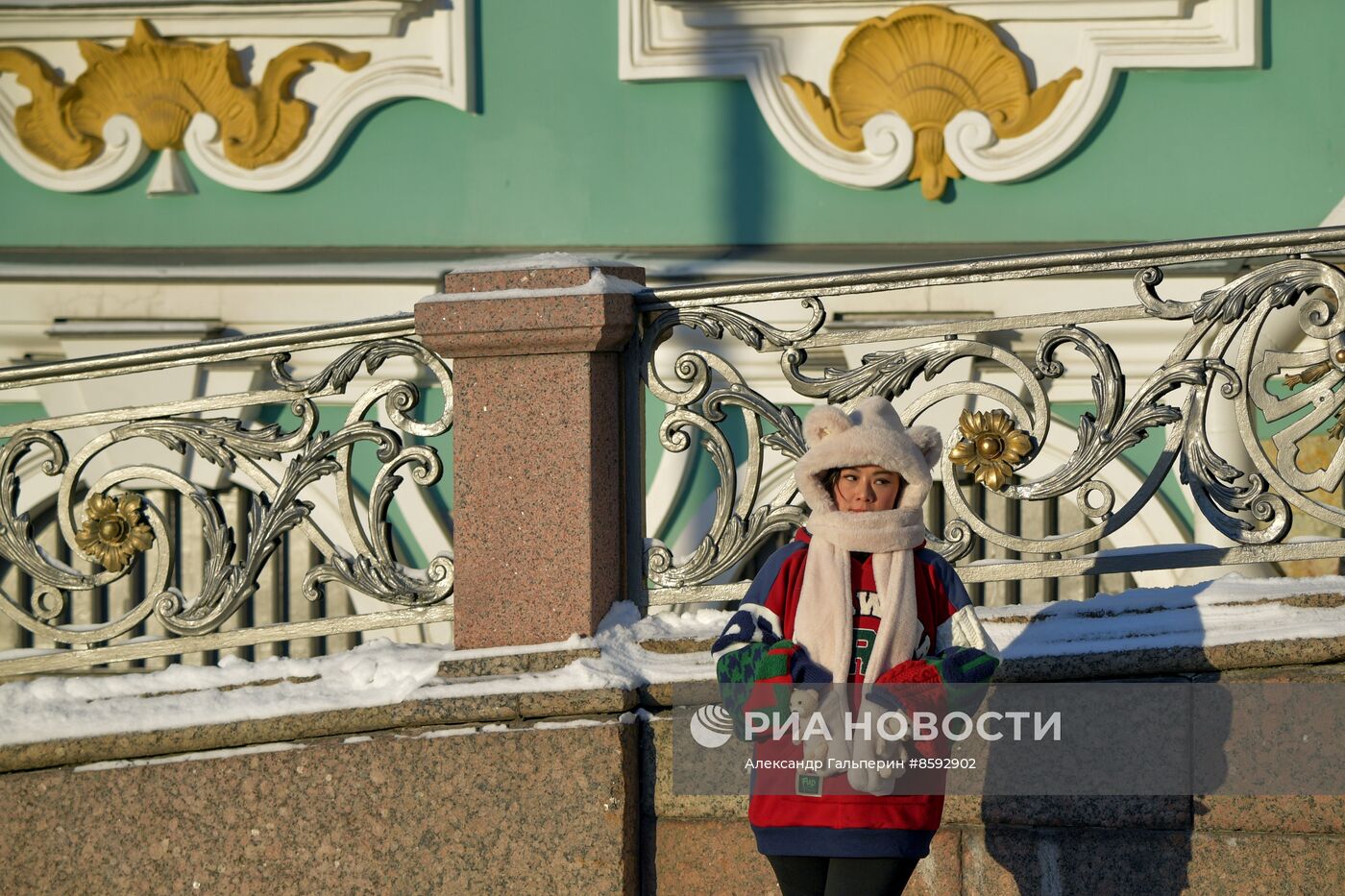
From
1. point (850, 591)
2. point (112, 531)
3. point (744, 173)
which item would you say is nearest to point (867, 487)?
point (850, 591)

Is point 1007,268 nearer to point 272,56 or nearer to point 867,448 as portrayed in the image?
point 867,448

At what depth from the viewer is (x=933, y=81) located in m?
7.77

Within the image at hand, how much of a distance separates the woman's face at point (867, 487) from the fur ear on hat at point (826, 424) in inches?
3.1

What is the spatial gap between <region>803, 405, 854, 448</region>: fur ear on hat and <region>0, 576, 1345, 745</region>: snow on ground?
105 cm

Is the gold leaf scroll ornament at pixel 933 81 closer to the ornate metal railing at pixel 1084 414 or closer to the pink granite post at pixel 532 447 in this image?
the ornate metal railing at pixel 1084 414

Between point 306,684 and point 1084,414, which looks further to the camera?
point 306,684

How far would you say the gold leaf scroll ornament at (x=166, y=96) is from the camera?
834cm

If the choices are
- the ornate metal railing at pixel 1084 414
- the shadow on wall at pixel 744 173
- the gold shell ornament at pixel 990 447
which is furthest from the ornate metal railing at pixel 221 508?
the shadow on wall at pixel 744 173

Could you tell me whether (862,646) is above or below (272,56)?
below

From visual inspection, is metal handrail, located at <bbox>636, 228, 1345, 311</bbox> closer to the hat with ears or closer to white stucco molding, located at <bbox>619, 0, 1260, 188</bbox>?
the hat with ears

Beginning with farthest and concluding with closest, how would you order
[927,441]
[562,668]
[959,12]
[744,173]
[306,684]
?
[744,173] → [959,12] → [306,684] → [562,668] → [927,441]

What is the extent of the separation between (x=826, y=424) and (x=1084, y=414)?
1032 millimetres

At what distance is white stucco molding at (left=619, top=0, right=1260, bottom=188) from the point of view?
7656mm

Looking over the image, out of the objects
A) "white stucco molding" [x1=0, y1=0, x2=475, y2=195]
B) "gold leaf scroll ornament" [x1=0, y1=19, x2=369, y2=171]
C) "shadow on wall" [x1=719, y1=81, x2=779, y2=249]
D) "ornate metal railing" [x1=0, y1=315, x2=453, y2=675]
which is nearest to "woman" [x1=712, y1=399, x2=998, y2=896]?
"ornate metal railing" [x1=0, y1=315, x2=453, y2=675]
